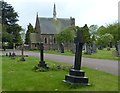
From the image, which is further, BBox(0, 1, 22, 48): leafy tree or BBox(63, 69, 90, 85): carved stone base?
BBox(0, 1, 22, 48): leafy tree

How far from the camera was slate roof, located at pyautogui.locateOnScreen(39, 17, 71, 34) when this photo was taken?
74.4 m

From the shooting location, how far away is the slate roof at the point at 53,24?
74425 millimetres

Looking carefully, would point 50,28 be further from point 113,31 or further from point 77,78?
point 77,78

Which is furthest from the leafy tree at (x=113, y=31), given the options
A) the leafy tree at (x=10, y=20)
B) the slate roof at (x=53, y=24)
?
the leafy tree at (x=10, y=20)

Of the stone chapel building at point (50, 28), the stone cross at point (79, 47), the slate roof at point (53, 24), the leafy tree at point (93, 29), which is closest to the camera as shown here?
the stone cross at point (79, 47)

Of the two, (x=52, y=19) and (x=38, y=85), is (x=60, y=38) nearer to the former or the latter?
(x=52, y=19)

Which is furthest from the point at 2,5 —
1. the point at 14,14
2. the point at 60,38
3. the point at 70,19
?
the point at 70,19

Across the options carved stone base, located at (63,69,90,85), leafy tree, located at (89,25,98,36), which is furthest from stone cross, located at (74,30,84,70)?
leafy tree, located at (89,25,98,36)

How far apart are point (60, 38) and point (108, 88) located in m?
48.1

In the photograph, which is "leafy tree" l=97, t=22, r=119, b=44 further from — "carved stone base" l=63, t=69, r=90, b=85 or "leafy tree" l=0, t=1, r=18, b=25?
"carved stone base" l=63, t=69, r=90, b=85

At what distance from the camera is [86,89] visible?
25.6ft

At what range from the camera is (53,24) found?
76688 mm

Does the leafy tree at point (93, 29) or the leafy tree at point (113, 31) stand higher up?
the leafy tree at point (93, 29)

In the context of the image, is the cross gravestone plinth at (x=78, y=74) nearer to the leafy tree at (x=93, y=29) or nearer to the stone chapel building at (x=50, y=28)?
the stone chapel building at (x=50, y=28)
